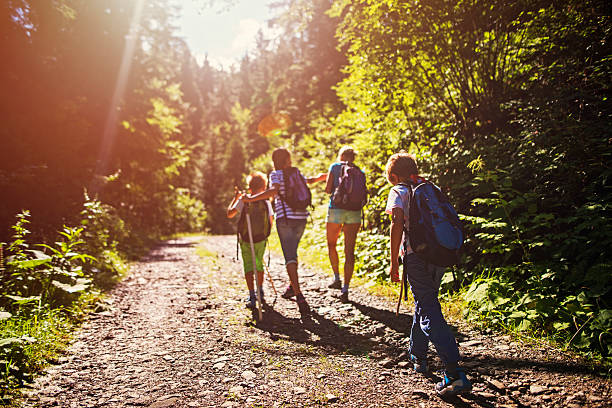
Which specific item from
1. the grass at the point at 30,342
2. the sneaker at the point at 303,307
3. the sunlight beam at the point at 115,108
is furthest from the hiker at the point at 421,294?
the sunlight beam at the point at 115,108

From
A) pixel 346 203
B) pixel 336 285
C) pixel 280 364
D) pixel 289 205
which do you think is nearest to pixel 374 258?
pixel 336 285

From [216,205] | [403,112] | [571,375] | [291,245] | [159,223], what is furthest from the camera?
[216,205]

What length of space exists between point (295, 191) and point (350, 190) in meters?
0.96

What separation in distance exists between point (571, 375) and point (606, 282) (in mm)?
1159

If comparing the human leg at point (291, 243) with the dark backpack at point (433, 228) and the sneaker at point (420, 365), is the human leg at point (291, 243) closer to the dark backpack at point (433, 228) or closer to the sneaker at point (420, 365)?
the sneaker at point (420, 365)

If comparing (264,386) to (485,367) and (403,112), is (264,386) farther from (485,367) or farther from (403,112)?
(403,112)

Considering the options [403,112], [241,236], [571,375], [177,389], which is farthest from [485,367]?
[403,112]

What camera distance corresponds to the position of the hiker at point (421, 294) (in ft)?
10.1

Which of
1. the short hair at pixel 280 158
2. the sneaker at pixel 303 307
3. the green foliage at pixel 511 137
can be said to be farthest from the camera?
the short hair at pixel 280 158

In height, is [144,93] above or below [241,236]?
above

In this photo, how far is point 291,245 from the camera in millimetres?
5785

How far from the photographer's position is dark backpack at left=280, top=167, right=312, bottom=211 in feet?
18.8

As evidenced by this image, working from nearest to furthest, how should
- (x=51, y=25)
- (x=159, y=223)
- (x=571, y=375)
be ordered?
1. (x=571, y=375)
2. (x=51, y=25)
3. (x=159, y=223)

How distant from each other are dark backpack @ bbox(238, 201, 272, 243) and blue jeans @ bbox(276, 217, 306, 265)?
11.0 inches
